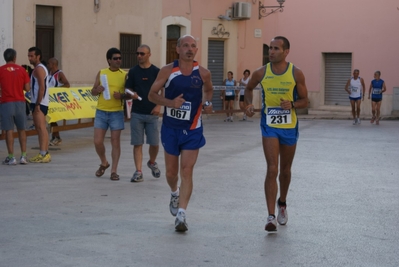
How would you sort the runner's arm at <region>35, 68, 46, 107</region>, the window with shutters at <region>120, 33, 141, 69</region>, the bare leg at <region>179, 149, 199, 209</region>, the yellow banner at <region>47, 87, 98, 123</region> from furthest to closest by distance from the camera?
the window with shutters at <region>120, 33, 141, 69</region> → the yellow banner at <region>47, 87, 98, 123</region> → the runner's arm at <region>35, 68, 46, 107</region> → the bare leg at <region>179, 149, 199, 209</region>

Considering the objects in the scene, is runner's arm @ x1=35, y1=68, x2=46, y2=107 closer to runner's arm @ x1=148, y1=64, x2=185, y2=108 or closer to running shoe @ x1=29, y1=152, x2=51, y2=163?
running shoe @ x1=29, y1=152, x2=51, y2=163

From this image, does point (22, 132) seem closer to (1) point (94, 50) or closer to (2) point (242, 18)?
(1) point (94, 50)

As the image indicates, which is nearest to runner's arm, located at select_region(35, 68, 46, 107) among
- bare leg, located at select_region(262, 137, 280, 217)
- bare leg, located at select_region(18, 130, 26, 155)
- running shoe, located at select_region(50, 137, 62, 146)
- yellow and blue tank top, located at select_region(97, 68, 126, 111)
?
bare leg, located at select_region(18, 130, 26, 155)

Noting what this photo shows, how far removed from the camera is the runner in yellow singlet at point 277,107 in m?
8.65

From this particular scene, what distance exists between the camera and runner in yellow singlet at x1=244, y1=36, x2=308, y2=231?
28.4 ft

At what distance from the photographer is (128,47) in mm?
27312

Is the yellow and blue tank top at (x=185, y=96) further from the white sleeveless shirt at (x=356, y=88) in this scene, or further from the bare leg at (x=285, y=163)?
the white sleeveless shirt at (x=356, y=88)

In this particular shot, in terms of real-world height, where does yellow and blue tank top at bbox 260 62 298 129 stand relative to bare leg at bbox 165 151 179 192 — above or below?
above

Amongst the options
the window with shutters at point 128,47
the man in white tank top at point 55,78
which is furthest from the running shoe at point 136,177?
the window with shutters at point 128,47

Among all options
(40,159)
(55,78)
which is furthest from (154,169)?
(55,78)

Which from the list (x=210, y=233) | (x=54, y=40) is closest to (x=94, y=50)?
(x=54, y=40)

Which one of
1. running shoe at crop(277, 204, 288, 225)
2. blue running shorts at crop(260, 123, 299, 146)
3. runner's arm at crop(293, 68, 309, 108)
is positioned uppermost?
runner's arm at crop(293, 68, 309, 108)

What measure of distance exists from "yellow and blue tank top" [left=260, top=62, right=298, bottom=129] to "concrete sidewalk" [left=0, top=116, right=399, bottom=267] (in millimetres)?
1095

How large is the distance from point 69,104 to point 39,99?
413 centimetres
